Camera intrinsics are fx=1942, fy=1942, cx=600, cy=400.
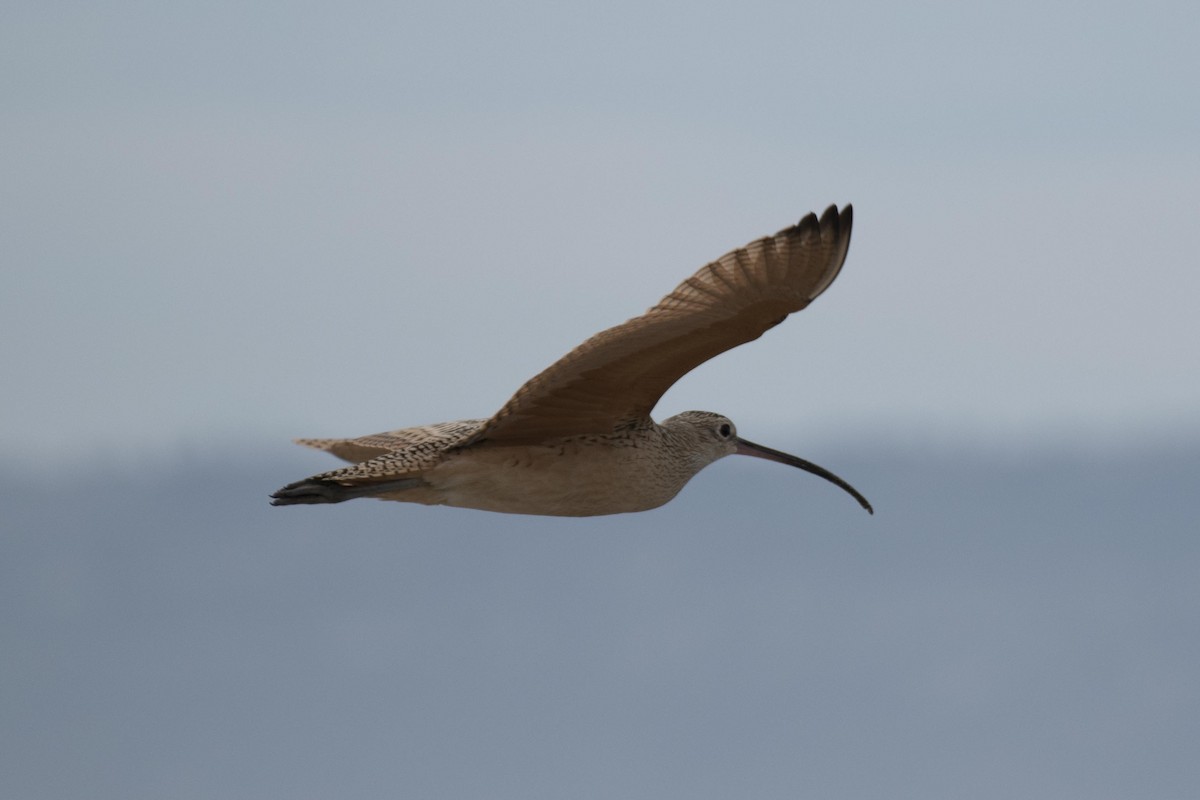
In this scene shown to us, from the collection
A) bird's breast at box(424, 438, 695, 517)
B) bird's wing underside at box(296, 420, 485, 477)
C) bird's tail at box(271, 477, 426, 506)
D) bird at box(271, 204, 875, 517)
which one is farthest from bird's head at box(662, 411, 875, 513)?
bird's tail at box(271, 477, 426, 506)

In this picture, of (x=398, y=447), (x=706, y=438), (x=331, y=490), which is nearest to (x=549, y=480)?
(x=331, y=490)

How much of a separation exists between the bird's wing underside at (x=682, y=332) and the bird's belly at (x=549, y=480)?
127mm

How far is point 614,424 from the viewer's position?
11.2 meters

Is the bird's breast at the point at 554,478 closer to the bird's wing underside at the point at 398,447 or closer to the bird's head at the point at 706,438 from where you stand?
the bird's wing underside at the point at 398,447

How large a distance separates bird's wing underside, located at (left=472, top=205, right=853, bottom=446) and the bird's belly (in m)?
0.13

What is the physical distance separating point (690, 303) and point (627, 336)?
367 mm

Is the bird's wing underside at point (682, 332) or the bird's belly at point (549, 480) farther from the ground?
the bird's wing underside at point (682, 332)

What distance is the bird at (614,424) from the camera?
994 centimetres

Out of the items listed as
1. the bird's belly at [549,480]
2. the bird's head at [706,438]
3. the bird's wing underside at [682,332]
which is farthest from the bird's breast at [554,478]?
the bird's head at [706,438]

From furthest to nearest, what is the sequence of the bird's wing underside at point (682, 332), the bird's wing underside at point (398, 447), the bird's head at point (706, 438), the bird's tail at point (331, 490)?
the bird's head at point (706, 438), the bird's wing underside at point (398, 447), the bird's tail at point (331, 490), the bird's wing underside at point (682, 332)

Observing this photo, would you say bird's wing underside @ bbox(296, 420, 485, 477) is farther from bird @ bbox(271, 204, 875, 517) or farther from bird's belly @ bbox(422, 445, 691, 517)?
bird's belly @ bbox(422, 445, 691, 517)

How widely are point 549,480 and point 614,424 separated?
554mm

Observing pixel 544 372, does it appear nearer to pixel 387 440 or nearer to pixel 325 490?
pixel 325 490

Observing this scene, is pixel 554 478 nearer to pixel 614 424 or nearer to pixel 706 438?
pixel 614 424
